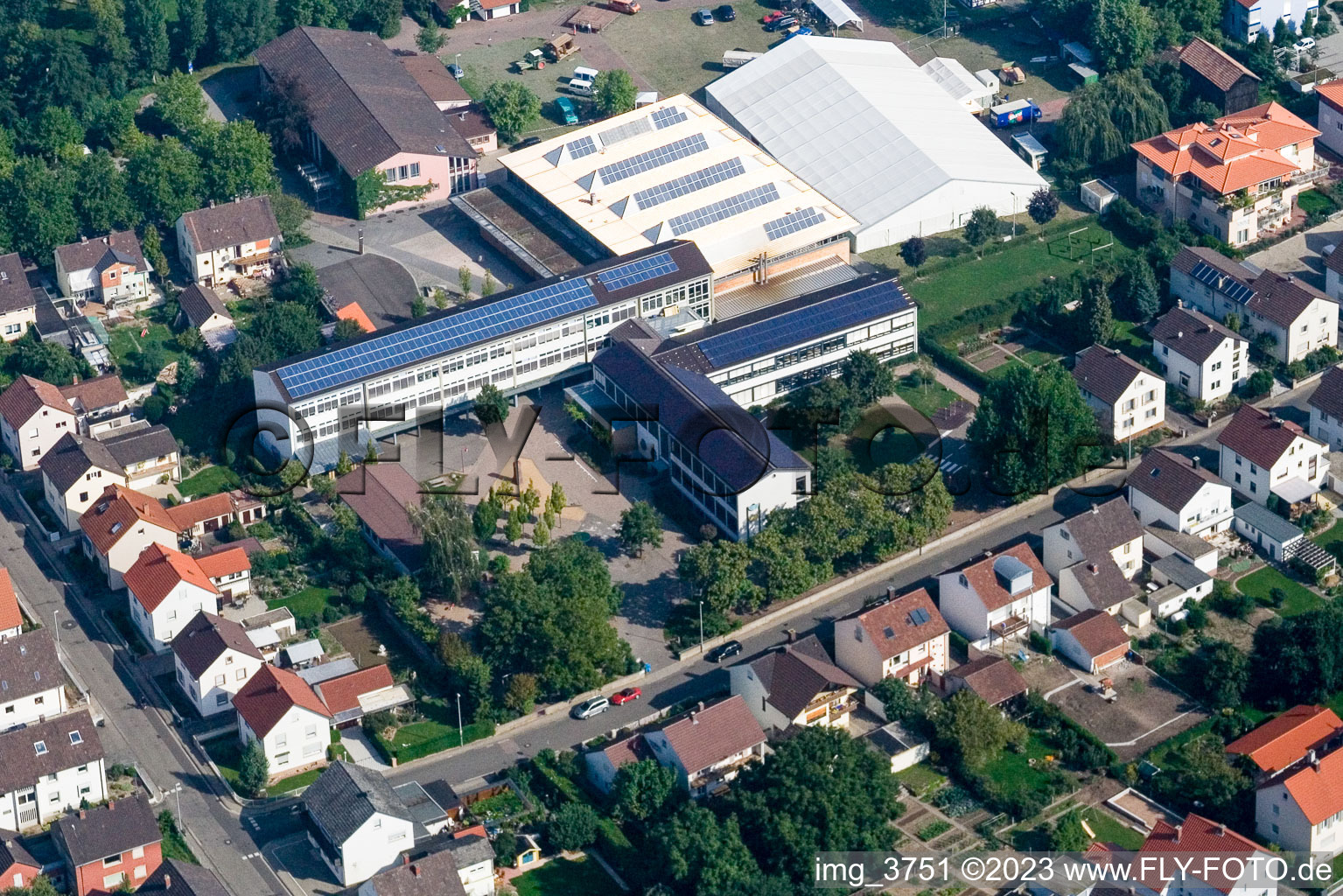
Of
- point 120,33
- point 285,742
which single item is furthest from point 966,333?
point 120,33

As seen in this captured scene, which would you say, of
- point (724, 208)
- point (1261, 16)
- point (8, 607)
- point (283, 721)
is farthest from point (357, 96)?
point (1261, 16)

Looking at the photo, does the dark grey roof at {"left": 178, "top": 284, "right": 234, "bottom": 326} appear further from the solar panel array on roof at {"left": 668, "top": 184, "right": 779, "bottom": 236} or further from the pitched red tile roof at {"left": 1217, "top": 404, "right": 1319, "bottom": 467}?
the pitched red tile roof at {"left": 1217, "top": 404, "right": 1319, "bottom": 467}

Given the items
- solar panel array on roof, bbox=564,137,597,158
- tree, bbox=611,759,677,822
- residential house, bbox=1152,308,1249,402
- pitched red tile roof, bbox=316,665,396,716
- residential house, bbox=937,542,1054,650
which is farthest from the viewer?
solar panel array on roof, bbox=564,137,597,158

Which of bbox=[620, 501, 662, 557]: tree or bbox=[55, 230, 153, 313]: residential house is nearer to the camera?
bbox=[620, 501, 662, 557]: tree

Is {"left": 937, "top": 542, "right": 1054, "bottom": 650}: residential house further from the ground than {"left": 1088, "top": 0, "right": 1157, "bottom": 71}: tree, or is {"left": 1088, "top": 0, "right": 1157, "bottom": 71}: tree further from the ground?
{"left": 1088, "top": 0, "right": 1157, "bottom": 71}: tree

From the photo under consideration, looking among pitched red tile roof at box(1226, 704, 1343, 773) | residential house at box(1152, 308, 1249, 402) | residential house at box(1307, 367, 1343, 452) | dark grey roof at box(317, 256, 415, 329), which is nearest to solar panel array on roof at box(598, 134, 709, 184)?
dark grey roof at box(317, 256, 415, 329)

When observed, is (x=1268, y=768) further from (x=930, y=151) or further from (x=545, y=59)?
(x=545, y=59)

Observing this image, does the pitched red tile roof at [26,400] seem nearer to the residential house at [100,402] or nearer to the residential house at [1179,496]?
the residential house at [100,402]

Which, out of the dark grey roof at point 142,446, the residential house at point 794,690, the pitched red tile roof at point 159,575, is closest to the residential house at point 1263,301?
the residential house at point 794,690
